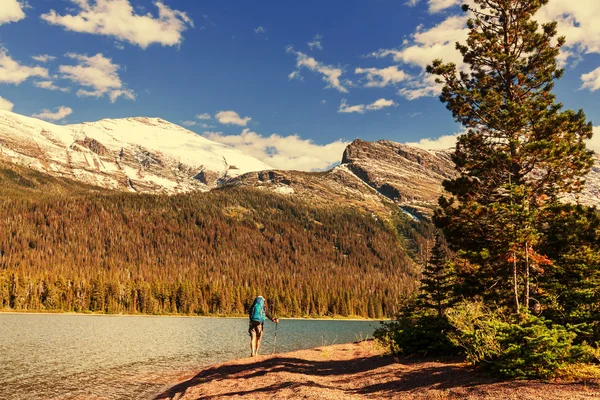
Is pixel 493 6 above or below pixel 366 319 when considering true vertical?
above

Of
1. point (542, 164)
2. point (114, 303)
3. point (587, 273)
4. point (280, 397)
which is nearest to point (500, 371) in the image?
point (280, 397)

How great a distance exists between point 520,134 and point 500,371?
1414 centimetres

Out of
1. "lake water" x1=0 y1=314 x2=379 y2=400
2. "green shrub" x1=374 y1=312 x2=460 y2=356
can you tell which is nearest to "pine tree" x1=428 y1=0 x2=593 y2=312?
"green shrub" x1=374 y1=312 x2=460 y2=356

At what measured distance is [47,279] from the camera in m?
157

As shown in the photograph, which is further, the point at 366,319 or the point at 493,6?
the point at 366,319

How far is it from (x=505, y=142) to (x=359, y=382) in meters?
15.5

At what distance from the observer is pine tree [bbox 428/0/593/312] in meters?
21.0

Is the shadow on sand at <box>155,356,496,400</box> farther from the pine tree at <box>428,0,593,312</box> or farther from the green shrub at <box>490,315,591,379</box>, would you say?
the pine tree at <box>428,0,593,312</box>

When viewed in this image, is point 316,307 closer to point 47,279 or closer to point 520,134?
point 47,279

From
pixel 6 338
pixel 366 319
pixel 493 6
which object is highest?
pixel 493 6

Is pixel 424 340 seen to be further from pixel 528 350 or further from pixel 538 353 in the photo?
pixel 538 353

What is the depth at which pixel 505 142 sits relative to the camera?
2381 centimetres

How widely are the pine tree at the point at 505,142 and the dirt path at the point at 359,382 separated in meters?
6.17

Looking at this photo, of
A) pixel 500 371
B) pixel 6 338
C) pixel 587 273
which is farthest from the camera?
pixel 6 338
